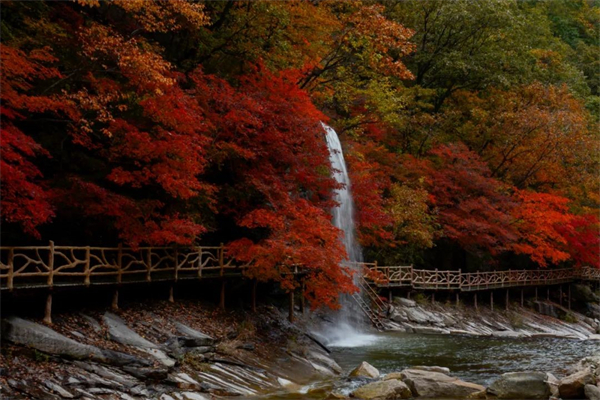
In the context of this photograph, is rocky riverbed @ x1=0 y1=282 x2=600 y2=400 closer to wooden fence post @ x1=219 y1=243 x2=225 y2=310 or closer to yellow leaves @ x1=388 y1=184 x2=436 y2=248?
wooden fence post @ x1=219 y1=243 x2=225 y2=310

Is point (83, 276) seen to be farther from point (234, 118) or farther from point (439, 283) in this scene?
point (439, 283)

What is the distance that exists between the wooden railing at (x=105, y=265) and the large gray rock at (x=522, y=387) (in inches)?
332

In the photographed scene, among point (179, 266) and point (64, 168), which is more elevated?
point (64, 168)

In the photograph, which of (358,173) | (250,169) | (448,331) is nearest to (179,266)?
(250,169)

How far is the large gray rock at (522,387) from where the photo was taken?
40.3 ft

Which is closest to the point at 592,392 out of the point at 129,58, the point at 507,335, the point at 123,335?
the point at 123,335

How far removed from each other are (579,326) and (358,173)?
18.4 m

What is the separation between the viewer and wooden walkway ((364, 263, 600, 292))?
95.2ft

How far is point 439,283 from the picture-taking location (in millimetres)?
31203

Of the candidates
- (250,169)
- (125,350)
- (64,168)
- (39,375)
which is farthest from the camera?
(250,169)

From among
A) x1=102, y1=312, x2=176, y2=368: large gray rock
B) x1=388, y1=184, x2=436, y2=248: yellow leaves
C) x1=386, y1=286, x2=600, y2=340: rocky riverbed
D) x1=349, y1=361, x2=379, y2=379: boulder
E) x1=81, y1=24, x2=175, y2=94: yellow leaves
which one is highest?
x1=81, y1=24, x2=175, y2=94: yellow leaves

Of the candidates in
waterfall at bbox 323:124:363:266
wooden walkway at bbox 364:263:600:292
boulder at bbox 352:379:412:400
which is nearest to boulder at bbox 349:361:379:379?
boulder at bbox 352:379:412:400

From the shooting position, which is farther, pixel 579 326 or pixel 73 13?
pixel 579 326

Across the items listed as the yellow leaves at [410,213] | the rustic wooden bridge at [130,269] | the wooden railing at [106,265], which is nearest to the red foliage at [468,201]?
the yellow leaves at [410,213]
